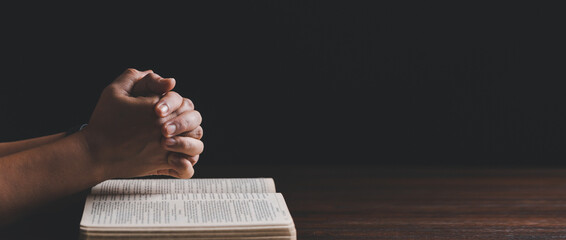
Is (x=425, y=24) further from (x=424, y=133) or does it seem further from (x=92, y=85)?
(x=92, y=85)

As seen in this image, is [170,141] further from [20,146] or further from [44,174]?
[20,146]

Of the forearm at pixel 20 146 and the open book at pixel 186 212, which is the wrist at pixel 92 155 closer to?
the open book at pixel 186 212

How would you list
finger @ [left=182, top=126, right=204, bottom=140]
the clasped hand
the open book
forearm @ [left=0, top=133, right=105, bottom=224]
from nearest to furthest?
1. the open book
2. forearm @ [left=0, top=133, right=105, bottom=224]
3. the clasped hand
4. finger @ [left=182, top=126, right=204, bottom=140]

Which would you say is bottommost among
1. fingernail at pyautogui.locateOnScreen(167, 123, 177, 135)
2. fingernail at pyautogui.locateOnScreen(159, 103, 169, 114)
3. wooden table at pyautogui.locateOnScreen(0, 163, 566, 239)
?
wooden table at pyautogui.locateOnScreen(0, 163, 566, 239)

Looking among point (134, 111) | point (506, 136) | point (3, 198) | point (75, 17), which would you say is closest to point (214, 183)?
point (134, 111)

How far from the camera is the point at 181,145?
1.06 metres

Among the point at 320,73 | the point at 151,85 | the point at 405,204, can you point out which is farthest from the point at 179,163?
the point at 320,73

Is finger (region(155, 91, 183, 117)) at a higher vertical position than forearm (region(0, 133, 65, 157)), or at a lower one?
higher

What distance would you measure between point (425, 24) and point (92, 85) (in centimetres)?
115

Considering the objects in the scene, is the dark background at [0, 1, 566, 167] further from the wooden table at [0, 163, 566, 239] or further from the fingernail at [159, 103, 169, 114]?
the fingernail at [159, 103, 169, 114]

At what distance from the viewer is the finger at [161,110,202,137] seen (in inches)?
40.6

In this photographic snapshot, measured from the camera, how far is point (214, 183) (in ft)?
3.41

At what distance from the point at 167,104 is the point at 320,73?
42.1 inches

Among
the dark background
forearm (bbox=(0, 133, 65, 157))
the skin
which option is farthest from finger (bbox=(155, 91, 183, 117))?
the dark background
